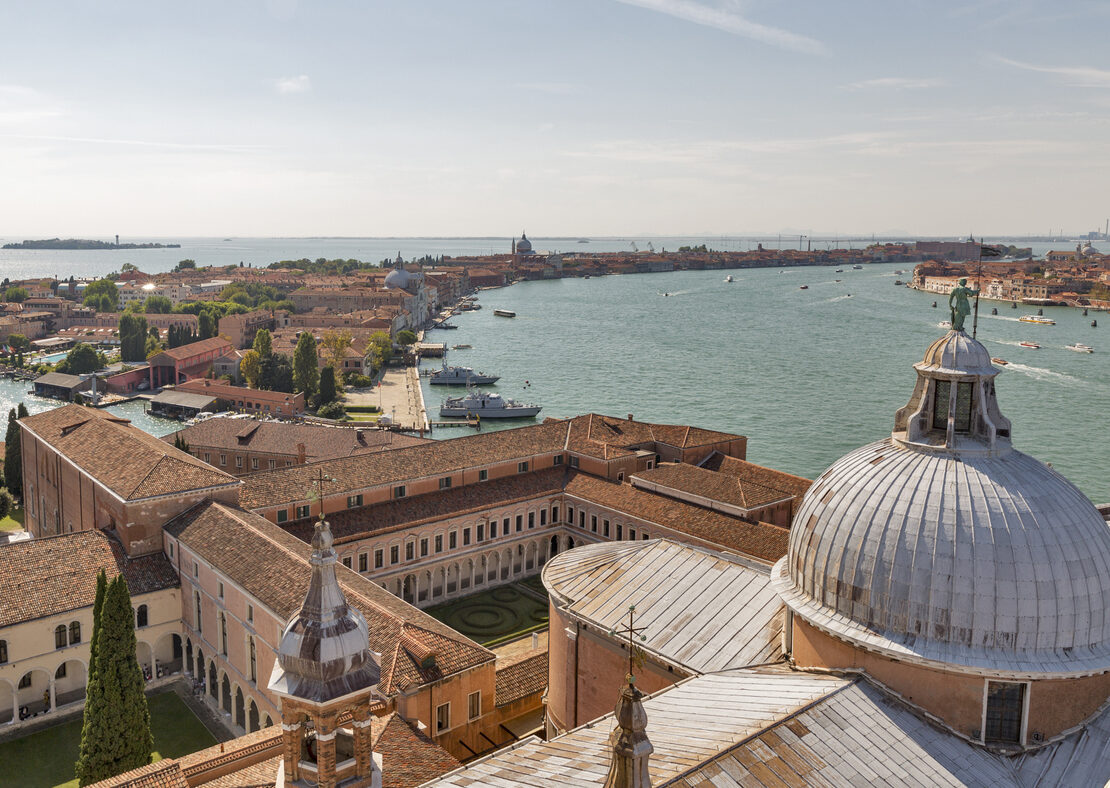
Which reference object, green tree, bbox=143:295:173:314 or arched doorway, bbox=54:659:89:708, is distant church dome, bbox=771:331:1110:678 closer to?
arched doorway, bbox=54:659:89:708

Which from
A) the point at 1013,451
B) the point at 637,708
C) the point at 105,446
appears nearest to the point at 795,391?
the point at 105,446

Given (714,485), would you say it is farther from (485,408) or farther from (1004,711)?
(485,408)

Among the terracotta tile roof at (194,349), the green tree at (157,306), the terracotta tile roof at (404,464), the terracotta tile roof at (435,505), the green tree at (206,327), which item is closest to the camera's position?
the terracotta tile roof at (435,505)

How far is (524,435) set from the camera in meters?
42.7

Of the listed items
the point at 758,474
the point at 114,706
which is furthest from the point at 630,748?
the point at 758,474

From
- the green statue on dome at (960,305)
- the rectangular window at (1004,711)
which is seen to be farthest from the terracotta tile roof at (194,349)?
the rectangular window at (1004,711)

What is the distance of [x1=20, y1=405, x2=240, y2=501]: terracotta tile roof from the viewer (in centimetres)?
3114

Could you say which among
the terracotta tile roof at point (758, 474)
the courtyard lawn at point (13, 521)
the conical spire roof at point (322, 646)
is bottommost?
the courtyard lawn at point (13, 521)

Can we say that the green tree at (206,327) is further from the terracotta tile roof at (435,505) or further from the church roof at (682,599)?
the church roof at (682,599)

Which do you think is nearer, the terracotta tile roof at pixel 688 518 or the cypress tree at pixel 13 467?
the terracotta tile roof at pixel 688 518

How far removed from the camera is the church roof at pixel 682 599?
17.6 m

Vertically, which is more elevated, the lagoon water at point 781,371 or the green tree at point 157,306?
the green tree at point 157,306

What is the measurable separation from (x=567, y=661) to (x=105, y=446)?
24.3 m

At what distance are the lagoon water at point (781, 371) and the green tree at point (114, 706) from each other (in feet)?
138
